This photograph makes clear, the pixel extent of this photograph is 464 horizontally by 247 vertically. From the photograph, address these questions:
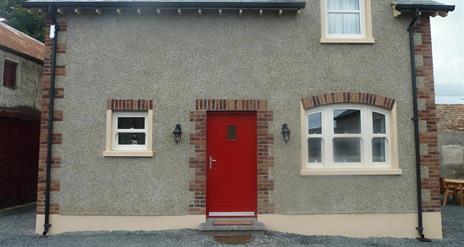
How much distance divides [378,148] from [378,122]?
559 mm

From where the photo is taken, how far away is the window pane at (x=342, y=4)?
826 centimetres

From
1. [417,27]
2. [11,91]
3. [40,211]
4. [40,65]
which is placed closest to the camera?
[40,211]

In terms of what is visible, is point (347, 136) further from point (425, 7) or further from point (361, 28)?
point (425, 7)

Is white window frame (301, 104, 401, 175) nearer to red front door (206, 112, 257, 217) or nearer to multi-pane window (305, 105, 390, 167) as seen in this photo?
multi-pane window (305, 105, 390, 167)

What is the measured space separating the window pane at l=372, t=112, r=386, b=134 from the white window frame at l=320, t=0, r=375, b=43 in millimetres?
1591

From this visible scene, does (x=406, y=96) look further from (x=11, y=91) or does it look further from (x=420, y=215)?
(x=11, y=91)

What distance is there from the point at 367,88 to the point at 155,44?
4615mm

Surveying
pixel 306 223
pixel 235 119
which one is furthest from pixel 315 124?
pixel 306 223

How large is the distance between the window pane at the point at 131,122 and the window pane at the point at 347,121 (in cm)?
414

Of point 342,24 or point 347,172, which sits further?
point 342,24

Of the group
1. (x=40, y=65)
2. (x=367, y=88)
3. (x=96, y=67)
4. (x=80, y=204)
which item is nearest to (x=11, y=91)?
(x=40, y=65)

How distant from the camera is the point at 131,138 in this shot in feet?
26.0

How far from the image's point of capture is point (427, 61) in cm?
800

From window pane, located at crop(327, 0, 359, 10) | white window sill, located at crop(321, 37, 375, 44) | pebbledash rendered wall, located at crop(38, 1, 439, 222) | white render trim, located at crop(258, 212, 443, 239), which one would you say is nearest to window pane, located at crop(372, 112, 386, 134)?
pebbledash rendered wall, located at crop(38, 1, 439, 222)
